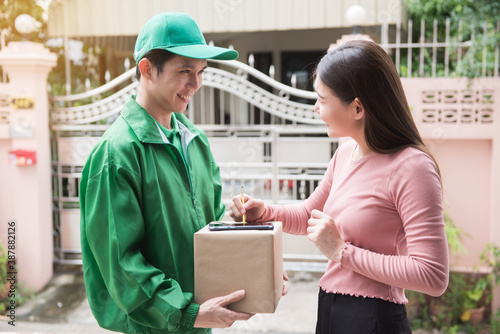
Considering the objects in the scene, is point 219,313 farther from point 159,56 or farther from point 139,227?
point 159,56

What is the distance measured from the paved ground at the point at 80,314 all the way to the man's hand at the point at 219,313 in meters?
2.76

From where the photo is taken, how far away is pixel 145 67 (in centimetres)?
149

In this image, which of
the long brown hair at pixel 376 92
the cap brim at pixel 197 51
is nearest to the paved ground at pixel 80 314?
the long brown hair at pixel 376 92

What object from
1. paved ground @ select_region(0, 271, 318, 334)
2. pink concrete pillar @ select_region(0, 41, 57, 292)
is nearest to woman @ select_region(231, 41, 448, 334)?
paved ground @ select_region(0, 271, 318, 334)

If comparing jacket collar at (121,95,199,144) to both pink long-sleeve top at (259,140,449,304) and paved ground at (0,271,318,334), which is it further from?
paved ground at (0,271,318,334)

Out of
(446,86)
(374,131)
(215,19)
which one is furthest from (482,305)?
(215,19)

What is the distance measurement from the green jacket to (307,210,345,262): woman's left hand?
374 millimetres

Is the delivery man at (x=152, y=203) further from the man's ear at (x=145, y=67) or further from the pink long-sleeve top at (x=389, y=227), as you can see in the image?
the pink long-sleeve top at (x=389, y=227)

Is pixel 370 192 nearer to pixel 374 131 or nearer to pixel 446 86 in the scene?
pixel 374 131

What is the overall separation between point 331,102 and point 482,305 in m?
3.35

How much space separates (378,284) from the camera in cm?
141

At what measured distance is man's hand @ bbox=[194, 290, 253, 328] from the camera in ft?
4.31

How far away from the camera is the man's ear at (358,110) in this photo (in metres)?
→ 1.40

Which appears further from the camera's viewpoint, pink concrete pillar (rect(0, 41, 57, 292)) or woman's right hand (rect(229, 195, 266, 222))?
pink concrete pillar (rect(0, 41, 57, 292))
